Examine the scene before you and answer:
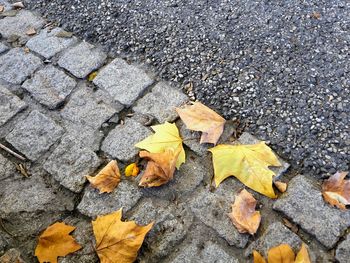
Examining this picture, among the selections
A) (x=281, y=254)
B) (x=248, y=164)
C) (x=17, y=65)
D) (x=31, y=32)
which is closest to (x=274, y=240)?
(x=281, y=254)

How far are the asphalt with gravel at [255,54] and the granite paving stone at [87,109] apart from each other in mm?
364

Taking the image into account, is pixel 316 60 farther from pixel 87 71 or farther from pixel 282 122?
pixel 87 71

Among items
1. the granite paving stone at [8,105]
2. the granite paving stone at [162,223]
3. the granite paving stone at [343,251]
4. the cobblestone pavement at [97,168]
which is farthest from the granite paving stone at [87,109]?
the granite paving stone at [343,251]

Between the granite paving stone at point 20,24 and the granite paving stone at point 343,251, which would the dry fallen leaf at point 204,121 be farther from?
the granite paving stone at point 20,24

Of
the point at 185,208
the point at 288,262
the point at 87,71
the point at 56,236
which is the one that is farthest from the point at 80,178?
the point at 288,262

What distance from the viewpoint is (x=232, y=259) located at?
179 centimetres

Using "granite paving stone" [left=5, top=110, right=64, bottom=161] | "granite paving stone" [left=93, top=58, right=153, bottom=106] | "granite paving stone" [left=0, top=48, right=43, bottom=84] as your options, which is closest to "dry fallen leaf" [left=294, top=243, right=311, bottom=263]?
"granite paving stone" [left=93, top=58, right=153, bottom=106]

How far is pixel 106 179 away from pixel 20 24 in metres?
1.43

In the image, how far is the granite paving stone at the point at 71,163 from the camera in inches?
80.7

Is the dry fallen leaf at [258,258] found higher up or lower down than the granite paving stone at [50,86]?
lower down

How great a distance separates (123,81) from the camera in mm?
2422

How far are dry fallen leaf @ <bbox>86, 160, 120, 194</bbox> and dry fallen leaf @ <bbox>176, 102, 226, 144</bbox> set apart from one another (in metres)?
0.45

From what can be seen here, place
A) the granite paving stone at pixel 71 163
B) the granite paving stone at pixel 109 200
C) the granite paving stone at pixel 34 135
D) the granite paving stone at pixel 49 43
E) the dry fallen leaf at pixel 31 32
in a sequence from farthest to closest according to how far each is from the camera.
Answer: the dry fallen leaf at pixel 31 32, the granite paving stone at pixel 49 43, the granite paving stone at pixel 34 135, the granite paving stone at pixel 71 163, the granite paving stone at pixel 109 200

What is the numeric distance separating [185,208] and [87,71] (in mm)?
1070
